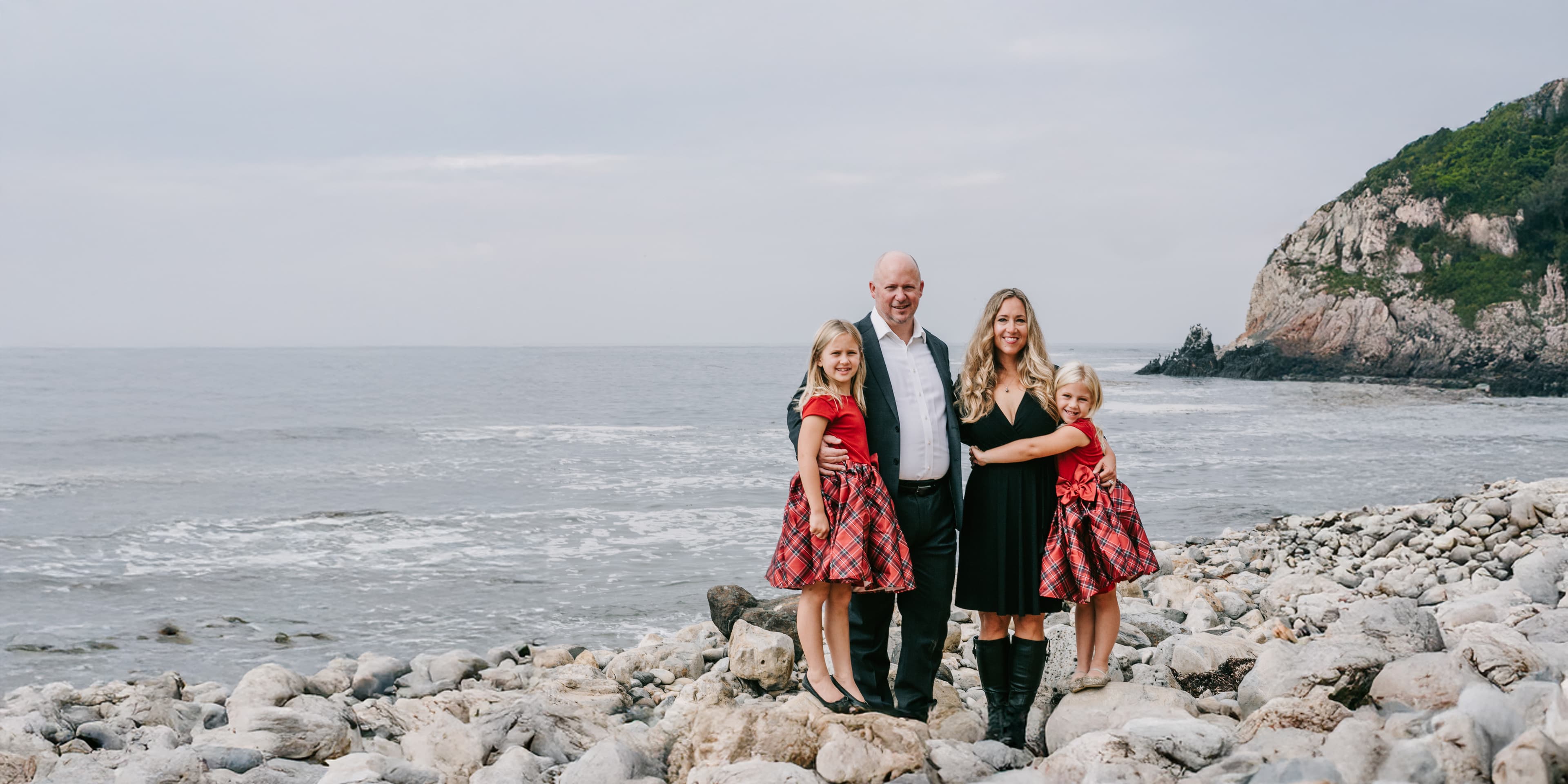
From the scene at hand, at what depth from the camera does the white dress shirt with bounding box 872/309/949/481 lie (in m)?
4.39

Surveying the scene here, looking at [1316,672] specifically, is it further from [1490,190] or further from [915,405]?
Answer: [1490,190]

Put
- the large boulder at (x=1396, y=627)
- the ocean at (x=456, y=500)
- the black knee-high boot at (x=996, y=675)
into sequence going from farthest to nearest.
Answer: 1. the ocean at (x=456, y=500)
2. the large boulder at (x=1396, y=627)
3. the black knee-high boot at (x=996, y=675)

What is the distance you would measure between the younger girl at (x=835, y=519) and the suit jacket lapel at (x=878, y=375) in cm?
5

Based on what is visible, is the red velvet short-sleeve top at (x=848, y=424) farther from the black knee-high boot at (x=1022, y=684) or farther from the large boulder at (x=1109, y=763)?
the large boulder at (x=1109, y=763)

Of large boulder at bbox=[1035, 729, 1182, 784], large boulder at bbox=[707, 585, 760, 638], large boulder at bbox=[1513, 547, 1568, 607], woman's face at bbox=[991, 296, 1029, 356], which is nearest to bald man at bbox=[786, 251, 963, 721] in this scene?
woman's face at bbox=[991, 296, 1029, 356]

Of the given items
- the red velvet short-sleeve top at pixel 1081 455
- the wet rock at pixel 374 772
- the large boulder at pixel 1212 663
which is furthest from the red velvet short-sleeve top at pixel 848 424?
the wet rock at pixel 374 772

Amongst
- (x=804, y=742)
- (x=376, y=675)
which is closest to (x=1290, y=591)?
(x=804, y=742)

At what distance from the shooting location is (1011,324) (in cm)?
432

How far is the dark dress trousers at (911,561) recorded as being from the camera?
441cm

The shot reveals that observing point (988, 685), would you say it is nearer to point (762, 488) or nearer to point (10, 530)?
point (762, 488)

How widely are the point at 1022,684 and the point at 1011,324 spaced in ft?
4.83

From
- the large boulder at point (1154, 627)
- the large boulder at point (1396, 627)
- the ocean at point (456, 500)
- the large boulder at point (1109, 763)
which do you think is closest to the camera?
the large boulder at point (1109, 763)

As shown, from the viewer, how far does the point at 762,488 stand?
1594cm

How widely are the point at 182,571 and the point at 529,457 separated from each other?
9738 mm
